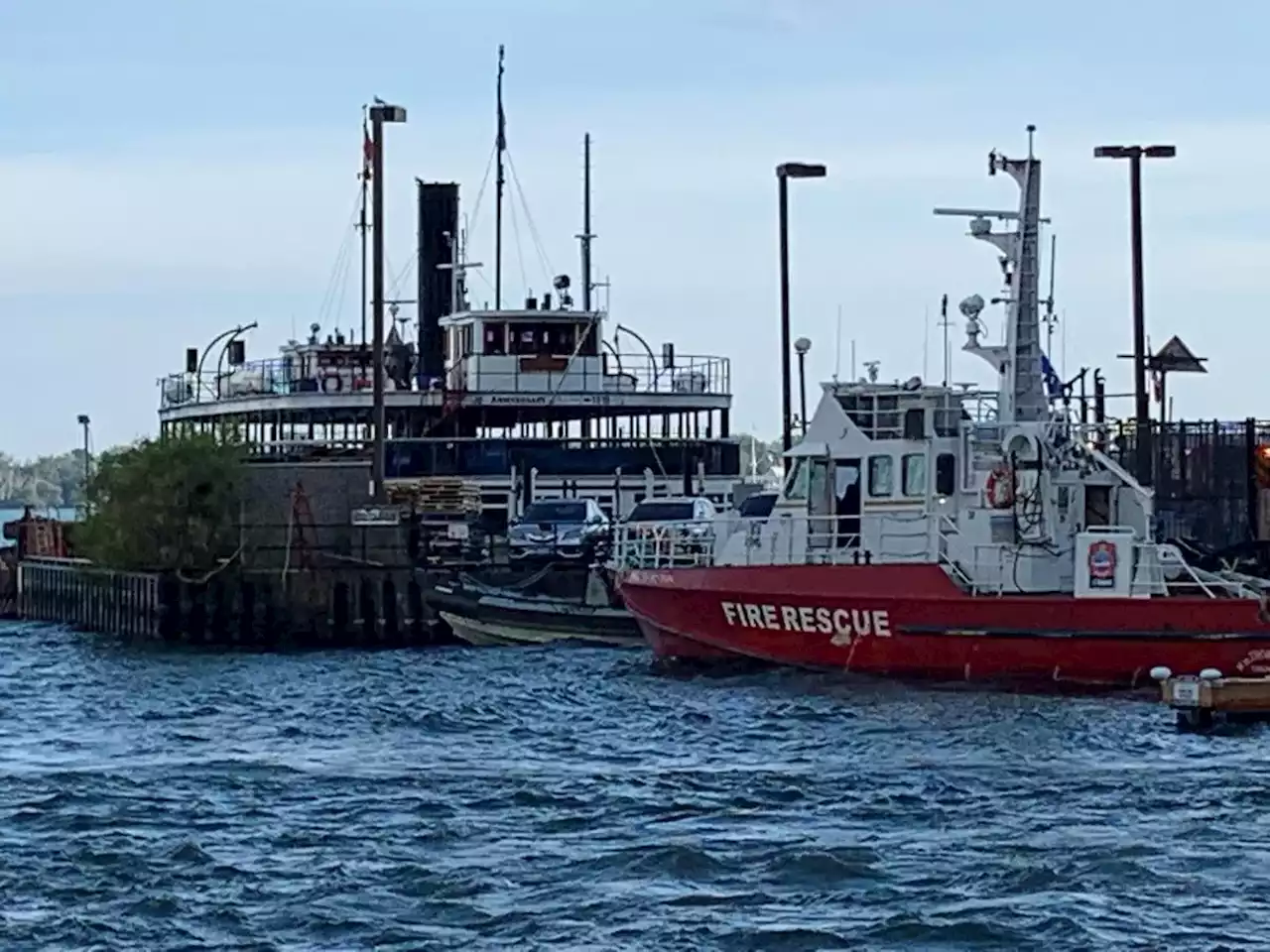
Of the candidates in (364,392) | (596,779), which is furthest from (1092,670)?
(364,392)

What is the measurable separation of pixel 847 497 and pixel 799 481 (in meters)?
0.81

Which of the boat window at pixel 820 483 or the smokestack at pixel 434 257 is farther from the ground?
the smokestack at pixel 434 257

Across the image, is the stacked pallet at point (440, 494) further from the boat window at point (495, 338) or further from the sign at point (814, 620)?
the sign at point (814, 620)

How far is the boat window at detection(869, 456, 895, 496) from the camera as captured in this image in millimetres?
34625

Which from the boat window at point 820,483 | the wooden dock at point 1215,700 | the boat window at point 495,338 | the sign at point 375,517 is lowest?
the wooden dock at point 1215,700

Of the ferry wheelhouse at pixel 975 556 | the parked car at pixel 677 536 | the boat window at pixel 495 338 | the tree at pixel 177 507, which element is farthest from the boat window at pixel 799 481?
the boat window at pixel 495 338

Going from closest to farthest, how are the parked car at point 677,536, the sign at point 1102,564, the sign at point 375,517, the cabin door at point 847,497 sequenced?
the sign at point 1102,564 < the cabin door at point 847,497 < the parked car at point 677,536 < the sign at point 375,517

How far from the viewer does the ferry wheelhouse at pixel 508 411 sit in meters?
57.6

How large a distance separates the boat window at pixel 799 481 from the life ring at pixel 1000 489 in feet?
8.65

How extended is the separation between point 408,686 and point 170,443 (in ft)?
41.5

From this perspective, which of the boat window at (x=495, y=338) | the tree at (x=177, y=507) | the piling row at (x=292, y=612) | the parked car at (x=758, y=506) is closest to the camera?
the parked car at (x=758, y=506)

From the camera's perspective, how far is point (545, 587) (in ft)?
150

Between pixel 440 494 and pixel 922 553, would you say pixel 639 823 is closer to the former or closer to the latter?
pixel 922 553

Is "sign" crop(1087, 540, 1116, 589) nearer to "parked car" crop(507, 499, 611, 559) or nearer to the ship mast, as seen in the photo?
the ship mast
